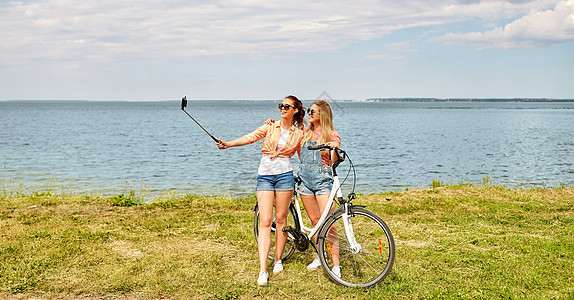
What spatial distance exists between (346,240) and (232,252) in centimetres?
202

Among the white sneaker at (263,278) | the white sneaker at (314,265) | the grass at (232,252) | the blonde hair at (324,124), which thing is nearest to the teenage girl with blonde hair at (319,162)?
the blonde hair at (324,124)

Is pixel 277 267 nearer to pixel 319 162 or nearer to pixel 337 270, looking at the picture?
pixel 337 270

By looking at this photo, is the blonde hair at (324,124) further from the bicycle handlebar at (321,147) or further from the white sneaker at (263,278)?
the white sneaker at (263,278)

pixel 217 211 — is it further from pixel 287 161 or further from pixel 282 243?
pixel 287 161

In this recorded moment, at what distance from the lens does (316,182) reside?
19.2 ft

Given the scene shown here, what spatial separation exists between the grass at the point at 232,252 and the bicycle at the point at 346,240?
23cm

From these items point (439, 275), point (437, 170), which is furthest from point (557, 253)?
point (437, 170)

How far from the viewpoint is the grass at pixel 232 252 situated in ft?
18.1

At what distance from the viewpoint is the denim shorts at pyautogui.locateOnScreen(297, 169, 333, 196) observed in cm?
584

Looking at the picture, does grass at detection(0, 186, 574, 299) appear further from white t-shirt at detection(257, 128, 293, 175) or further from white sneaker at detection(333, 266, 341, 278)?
white t-shirt at detection(257, 128, 293, 175)

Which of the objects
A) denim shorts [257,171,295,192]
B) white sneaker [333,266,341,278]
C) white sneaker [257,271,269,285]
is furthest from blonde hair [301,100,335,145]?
white sneaker [257,271,269,285]

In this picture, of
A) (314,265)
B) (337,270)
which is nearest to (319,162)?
(337,270)

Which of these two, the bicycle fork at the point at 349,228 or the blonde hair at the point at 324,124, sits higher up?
the blonde hair at the point at 324,124

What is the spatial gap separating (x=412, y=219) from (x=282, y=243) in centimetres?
382
